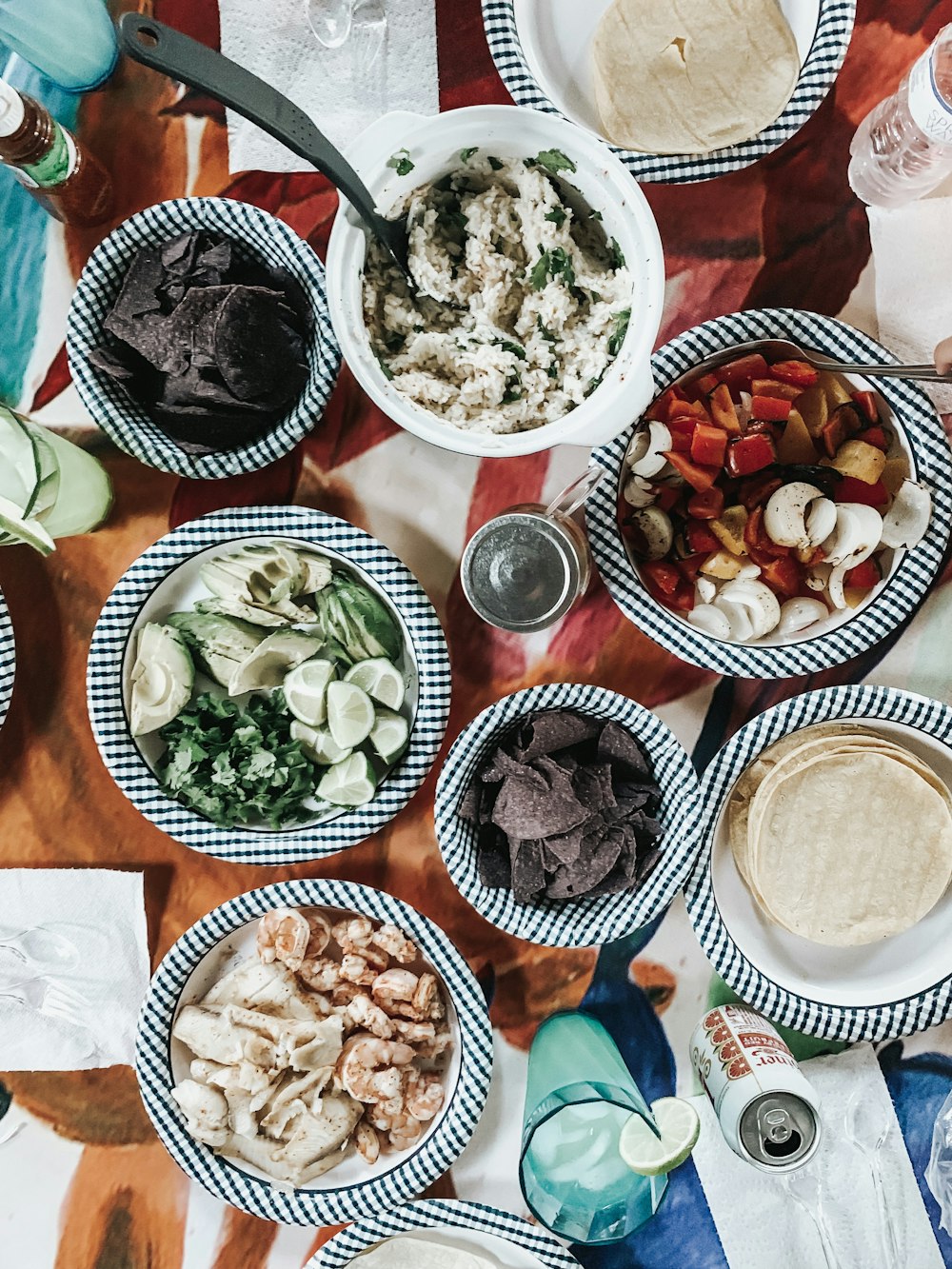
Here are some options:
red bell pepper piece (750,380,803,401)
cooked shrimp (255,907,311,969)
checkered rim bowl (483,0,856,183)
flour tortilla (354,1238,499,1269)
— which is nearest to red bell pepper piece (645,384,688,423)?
red bell pepper piece (750,380,803,401)

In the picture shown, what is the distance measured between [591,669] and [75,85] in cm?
130

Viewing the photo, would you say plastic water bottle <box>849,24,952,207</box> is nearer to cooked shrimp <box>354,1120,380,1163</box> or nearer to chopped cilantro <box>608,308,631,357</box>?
chopped cilantro <box>608,308,631,357</box>

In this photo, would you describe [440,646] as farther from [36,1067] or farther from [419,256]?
[36,1067]

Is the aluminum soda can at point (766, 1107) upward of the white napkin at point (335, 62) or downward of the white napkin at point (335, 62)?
downward

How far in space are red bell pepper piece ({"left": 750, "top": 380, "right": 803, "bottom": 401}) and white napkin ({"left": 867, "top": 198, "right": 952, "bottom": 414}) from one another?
232 mm

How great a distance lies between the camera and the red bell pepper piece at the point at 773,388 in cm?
153

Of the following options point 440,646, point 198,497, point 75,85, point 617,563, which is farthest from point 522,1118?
point 75,85

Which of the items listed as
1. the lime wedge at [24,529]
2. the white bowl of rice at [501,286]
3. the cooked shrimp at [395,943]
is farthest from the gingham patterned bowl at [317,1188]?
the white bowl of rice at [501,286]

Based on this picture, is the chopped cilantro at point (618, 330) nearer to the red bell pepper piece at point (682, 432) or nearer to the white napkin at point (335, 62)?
the red bell pepper piece at point (682, 432)

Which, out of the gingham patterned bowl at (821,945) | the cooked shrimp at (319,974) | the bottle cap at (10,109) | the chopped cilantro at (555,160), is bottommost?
the cooked shrimp at (319,974)

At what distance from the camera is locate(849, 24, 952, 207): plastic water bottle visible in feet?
4.68

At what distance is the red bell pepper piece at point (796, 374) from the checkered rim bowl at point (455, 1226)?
142cm

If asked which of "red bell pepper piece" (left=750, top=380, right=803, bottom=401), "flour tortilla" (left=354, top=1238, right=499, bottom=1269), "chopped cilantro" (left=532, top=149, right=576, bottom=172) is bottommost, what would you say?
"flour tortilla" (left=354, top=1238, right=499, bottom=1269)

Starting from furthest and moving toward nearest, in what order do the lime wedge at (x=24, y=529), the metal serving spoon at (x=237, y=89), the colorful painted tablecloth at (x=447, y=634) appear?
the colorful painted tablecloth at (x=447, y=634) < the lime wedge at (x=24, y=529) < the metal serving spoon at (x=237, y=89)
